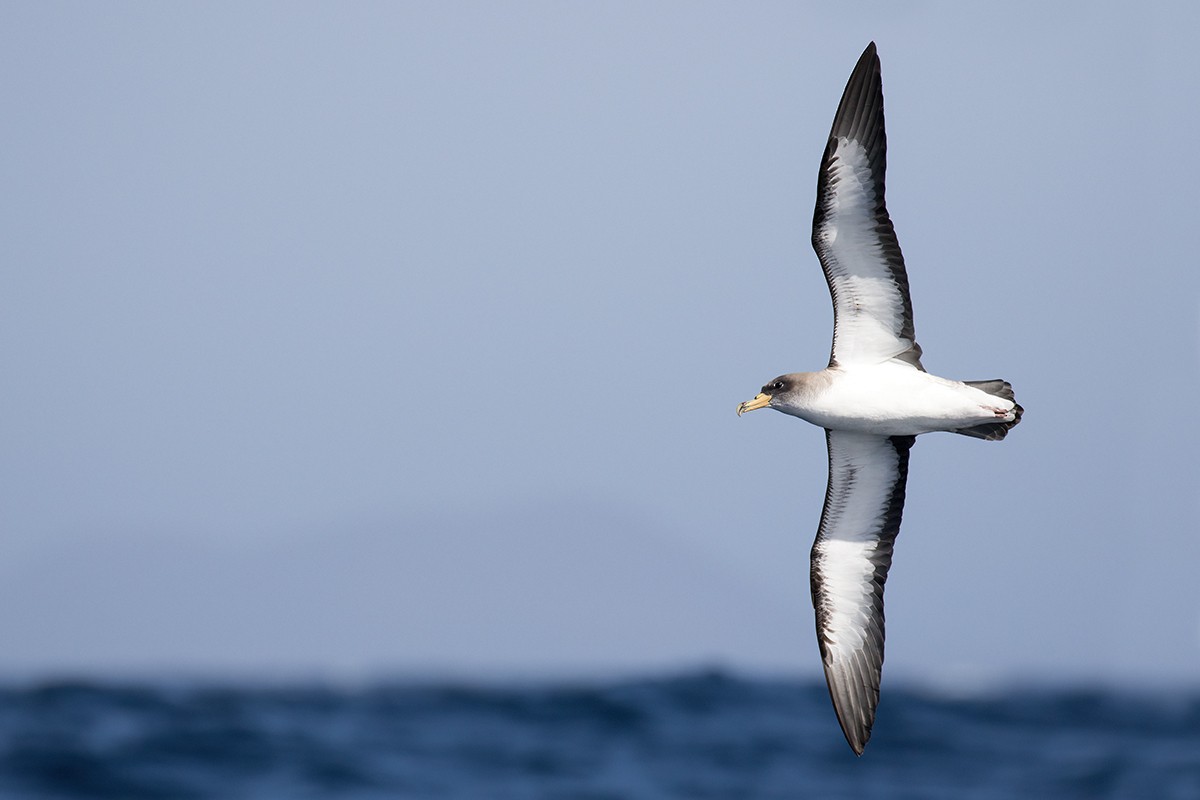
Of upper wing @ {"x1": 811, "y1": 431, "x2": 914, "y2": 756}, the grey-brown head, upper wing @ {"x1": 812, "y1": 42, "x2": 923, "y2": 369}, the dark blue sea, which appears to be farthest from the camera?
the dark blue sea

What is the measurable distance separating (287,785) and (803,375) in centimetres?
2146

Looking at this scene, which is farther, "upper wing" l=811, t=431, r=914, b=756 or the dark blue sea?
the dark blue sea

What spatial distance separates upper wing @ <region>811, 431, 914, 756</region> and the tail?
48.3 inches

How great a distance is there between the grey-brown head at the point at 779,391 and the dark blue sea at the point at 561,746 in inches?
773

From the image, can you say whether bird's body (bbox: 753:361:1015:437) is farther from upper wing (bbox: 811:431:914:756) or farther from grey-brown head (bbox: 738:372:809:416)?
upper wing (bbox: 811:431:914:756)

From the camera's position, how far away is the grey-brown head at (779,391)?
13.3m

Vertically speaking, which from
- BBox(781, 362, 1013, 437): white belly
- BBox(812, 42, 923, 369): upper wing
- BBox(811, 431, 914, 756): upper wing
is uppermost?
BBox(812, 42, 923, 369): upper wing

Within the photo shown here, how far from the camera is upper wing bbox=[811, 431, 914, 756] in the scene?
1452 cm

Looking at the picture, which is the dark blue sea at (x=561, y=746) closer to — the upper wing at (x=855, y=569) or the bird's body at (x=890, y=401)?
the upper wing at (x=855, y=569)

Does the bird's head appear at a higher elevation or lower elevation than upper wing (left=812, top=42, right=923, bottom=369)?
lower

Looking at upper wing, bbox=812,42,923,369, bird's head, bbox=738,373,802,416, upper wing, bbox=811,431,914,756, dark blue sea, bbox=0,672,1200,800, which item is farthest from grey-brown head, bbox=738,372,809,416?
dark blue sea, bbox=0,672,1200,800

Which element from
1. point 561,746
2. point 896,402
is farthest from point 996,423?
point 561,746

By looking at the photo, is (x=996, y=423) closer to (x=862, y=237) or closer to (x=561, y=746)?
(x=862, y=237)

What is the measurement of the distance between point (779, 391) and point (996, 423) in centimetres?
193
